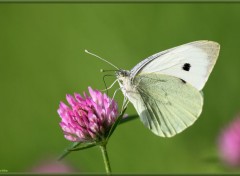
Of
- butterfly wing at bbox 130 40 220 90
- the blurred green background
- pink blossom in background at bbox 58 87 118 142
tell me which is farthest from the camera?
the blurred green background

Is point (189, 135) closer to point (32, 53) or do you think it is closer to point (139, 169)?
point (139, 169)

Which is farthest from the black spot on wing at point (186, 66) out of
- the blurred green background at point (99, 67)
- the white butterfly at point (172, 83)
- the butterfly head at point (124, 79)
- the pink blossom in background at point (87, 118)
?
the blurred green background at point (99, 67)

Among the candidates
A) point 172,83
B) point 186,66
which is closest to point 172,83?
point 172,83

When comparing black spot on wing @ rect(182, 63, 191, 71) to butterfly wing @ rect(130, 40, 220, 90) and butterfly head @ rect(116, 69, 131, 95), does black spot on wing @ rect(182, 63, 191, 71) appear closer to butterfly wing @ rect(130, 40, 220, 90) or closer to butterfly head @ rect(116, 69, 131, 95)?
butterfly wing @ rect(130, 40, 220, 90)

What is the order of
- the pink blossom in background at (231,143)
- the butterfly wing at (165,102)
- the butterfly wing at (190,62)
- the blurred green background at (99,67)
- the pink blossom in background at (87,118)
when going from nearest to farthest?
the pink blossom in background at (87,118)
the butterfly wing at (165,102)
the butterfly wing at (190,62)
the pink blossom in background at (231,143)
the blurred green background at (99,67)

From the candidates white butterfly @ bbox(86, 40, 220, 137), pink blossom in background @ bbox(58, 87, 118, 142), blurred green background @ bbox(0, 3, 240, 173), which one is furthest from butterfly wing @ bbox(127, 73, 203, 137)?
blurred green background @ bbox(0, 3, 240, 173)

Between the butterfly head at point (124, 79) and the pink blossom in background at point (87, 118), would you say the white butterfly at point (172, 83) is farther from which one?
the pink blossom in background at point (87, 118)

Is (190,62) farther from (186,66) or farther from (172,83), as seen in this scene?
(172,83)

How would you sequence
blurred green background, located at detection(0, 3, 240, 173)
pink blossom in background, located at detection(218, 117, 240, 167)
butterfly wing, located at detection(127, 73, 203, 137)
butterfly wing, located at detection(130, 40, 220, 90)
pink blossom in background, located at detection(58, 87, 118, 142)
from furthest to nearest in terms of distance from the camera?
blurred green background, located at detection(0, 3, 240, 173) → pink blossom in background, located at detection(218, 117, 240, 167) → butterfly wing, located at detection(130, 40, 220, 90) → butterfly wing, located at detection(127, 73, 203, 137) → pink blossom in background, located at detection(58, 87, 118, 142)
